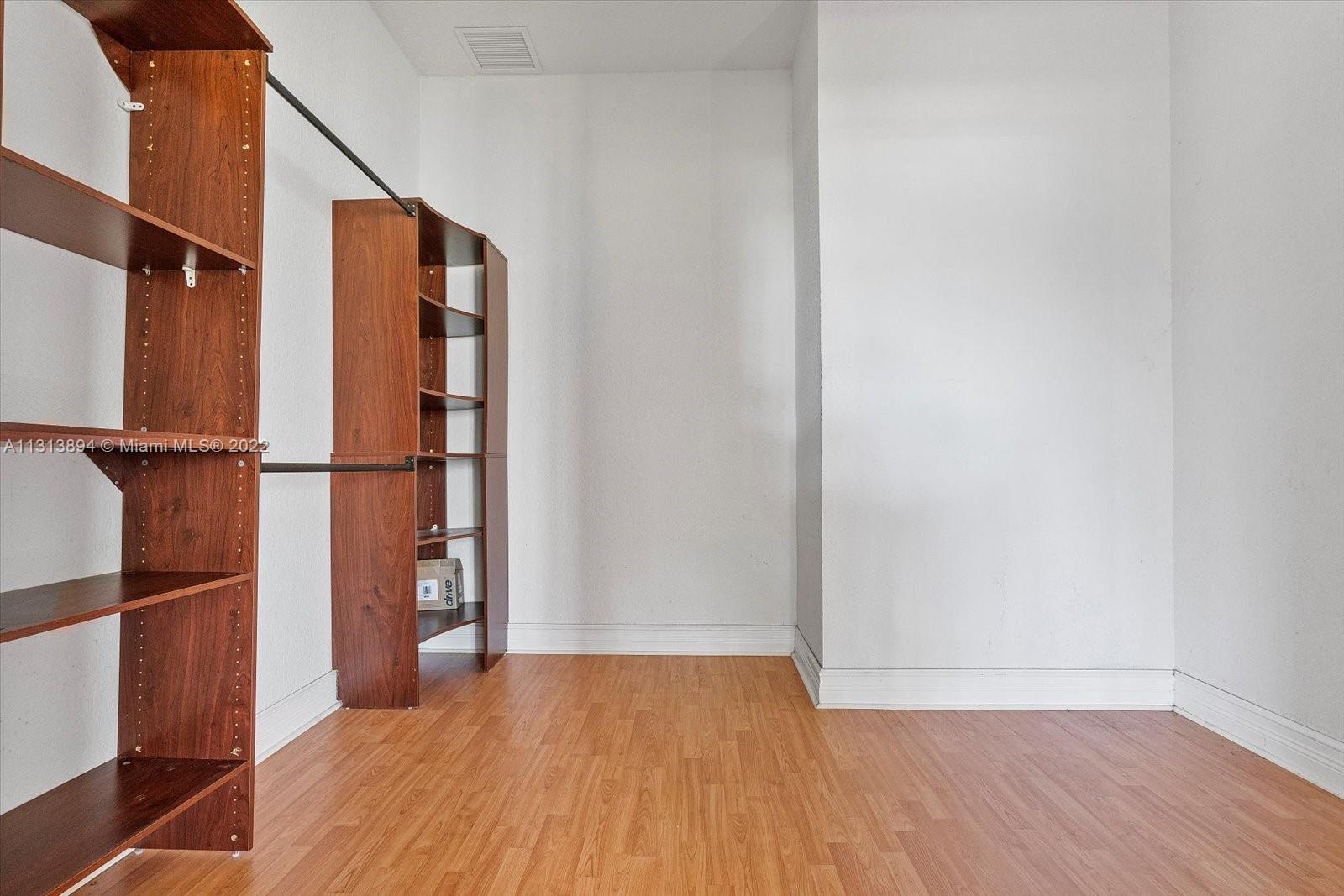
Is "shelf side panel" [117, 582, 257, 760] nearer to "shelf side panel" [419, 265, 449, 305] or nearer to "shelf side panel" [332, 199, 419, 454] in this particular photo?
"shelf side panel" [332, 199, 419, 454]

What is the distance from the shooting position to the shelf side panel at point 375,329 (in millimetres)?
2838

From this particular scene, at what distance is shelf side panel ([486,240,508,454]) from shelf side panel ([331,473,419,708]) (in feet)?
1.92

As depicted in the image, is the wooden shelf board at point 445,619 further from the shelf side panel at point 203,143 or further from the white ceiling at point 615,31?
the white ceiling at point 615,31

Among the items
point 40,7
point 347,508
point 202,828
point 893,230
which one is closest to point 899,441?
point 893,230

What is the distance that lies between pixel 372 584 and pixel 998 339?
2.58m

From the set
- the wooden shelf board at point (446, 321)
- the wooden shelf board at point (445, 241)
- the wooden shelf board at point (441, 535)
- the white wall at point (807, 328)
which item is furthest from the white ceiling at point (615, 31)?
the wooden shelf board at point (441, 535)

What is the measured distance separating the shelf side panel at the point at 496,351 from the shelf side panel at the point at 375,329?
50cm

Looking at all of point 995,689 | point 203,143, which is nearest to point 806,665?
point 995,689

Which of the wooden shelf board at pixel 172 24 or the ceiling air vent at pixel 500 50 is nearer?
the wooden shelf board at pixel 172 24

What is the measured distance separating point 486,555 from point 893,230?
2.17 m

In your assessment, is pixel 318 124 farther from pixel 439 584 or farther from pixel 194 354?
pixel 439 584

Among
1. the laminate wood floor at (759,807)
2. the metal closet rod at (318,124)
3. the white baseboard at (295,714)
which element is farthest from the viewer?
the white baseboard at (295,714)

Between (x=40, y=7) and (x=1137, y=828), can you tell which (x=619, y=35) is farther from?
(x=1137, y=828)

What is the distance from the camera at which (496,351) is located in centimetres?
344
